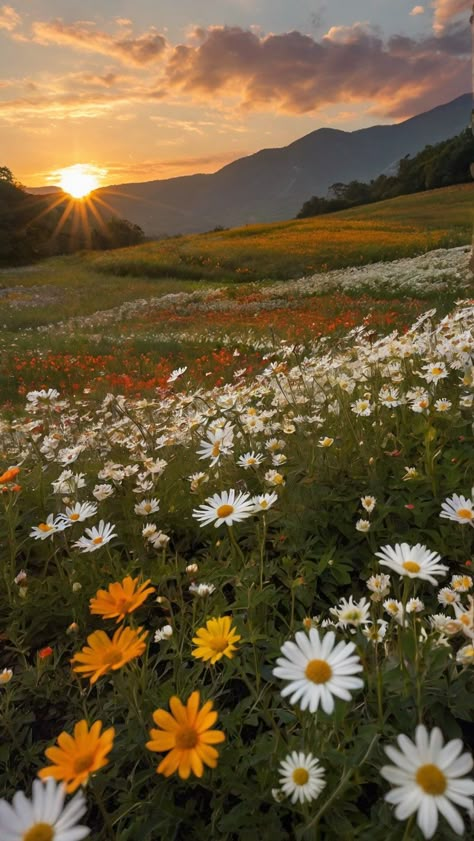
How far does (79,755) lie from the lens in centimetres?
103

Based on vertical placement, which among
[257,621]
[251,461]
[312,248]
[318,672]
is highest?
[312,248]

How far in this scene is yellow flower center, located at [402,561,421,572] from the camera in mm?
1332

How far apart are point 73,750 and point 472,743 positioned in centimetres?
120

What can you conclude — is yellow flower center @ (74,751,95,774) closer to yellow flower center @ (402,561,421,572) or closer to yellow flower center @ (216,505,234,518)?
yellow flower center @ (402,561,421,572)

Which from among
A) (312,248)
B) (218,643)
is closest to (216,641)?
(218,643)

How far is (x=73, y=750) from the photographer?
3.46 ft

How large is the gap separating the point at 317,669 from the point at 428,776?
252mm

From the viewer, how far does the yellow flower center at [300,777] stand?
1.17 meters

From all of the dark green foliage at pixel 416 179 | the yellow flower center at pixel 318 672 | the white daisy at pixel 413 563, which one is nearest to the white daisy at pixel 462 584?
the white daisy at pixel 413 563

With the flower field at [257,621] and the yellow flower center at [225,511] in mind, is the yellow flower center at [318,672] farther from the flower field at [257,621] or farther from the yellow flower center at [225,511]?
the yellow flower center at [225,511]

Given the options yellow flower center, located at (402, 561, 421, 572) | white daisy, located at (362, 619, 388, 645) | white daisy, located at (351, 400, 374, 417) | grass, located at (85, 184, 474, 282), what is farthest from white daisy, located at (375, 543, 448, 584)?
grass, located at (85, 184, 474, 282)

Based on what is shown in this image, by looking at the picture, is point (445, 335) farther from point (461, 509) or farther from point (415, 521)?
point (461, 509)

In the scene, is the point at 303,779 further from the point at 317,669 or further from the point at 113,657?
the point at 113,657

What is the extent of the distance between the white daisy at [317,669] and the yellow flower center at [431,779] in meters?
0.16
